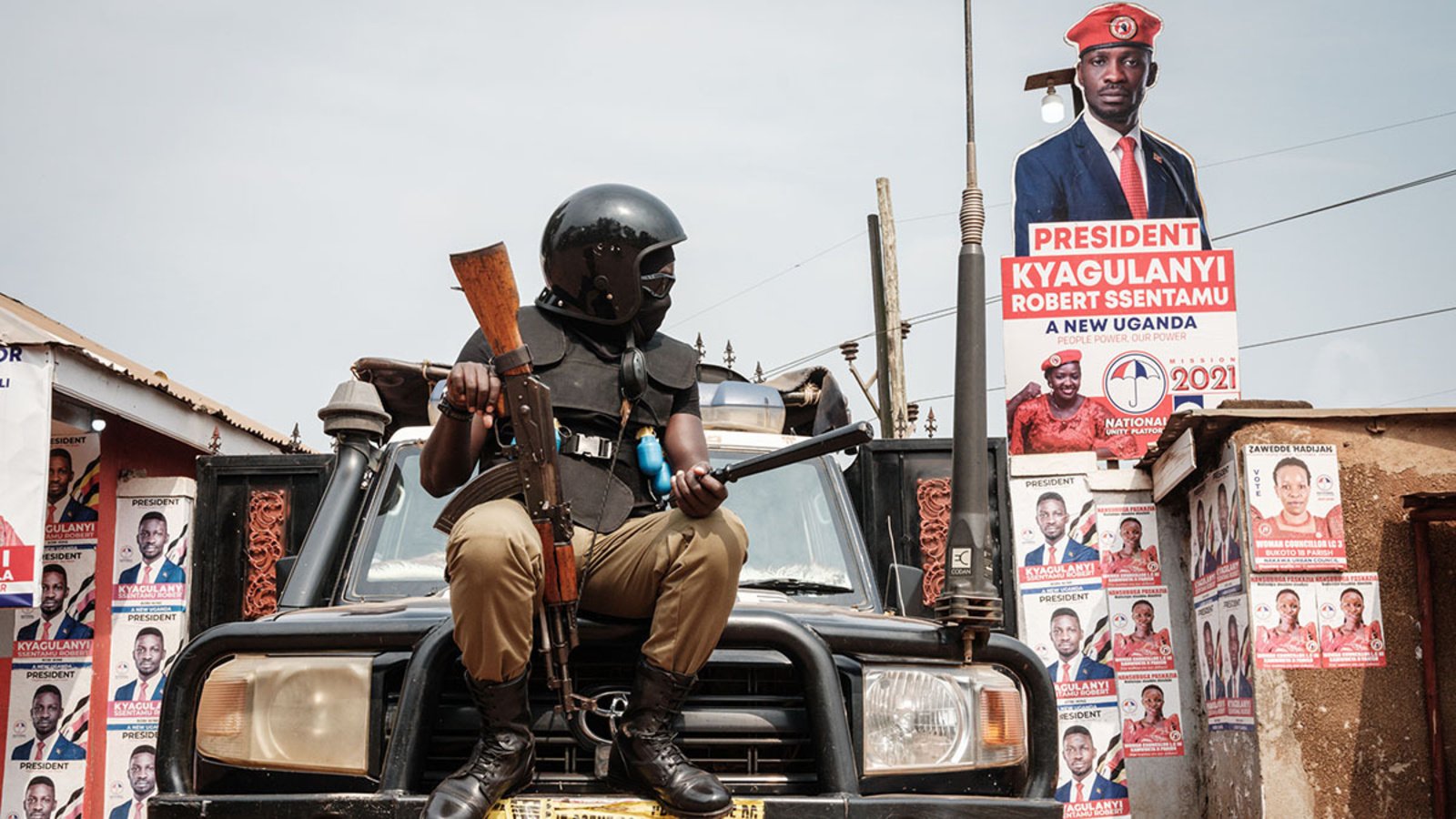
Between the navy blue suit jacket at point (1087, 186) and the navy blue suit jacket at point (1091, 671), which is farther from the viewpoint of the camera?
the navy blue suit jacket at point (1087, 186)

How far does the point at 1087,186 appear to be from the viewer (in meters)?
13.4

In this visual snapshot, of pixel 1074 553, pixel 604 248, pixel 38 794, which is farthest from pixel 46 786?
pixel 604 248

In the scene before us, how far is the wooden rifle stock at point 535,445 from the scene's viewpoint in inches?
143

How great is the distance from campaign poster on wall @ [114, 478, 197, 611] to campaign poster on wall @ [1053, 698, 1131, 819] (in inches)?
257

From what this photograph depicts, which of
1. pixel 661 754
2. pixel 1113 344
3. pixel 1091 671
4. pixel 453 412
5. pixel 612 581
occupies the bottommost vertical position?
pixel 661 754

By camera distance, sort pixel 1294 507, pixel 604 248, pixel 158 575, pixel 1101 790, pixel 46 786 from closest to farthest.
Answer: pixel 604 248
pixel 1294 507
pixel 46 786
pixel 158 575
pixel 1101 790

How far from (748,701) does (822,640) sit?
0.27 metres

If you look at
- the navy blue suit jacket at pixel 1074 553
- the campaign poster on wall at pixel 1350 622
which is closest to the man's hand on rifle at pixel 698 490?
the campaign poster on wall at pixel 1350 622

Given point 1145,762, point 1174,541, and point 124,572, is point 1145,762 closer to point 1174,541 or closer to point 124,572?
point 1174,541

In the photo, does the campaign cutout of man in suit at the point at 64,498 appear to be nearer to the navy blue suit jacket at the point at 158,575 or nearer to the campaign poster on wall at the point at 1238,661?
the navy blue suit jacket at the point at 158,575

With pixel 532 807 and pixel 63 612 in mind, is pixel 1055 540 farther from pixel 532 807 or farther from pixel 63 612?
pixel 532 807

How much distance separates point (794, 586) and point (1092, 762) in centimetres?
692

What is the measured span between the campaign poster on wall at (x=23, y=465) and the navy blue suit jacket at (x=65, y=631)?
124cm

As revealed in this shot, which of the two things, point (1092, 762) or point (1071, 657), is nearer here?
point (1092, 762)
